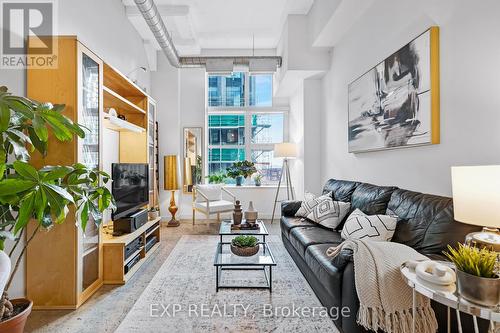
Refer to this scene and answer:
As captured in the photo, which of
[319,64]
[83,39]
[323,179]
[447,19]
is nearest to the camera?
[447,19]

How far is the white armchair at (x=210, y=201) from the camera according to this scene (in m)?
4.79

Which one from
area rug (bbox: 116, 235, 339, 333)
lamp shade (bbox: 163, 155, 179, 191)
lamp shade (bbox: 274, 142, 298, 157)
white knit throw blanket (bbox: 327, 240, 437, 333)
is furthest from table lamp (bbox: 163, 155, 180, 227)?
white knit throw blanket (bbox: 327, 240, 437, 333)

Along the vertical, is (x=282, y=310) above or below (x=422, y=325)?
below

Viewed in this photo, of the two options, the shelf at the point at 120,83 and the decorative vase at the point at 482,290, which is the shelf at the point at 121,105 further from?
the decorative vase at the point at 482,290

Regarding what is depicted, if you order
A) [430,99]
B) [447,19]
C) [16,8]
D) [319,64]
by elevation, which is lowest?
[430,99]

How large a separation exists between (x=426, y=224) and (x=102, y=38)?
13.3 ft

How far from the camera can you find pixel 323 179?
470 cm

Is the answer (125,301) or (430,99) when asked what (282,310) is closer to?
(125,301)

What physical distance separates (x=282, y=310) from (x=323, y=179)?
287 cm

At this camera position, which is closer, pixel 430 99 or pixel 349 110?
pixel 430 99

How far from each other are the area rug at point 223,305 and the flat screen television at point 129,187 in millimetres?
791

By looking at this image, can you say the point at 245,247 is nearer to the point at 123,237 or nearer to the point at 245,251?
the point at 245,251

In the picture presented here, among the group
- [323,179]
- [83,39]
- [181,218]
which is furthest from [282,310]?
[181,218]

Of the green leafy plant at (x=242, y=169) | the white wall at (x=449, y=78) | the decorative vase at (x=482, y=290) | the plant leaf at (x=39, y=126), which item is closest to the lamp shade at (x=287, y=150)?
the green leafy plant at (x=242, y=169)
